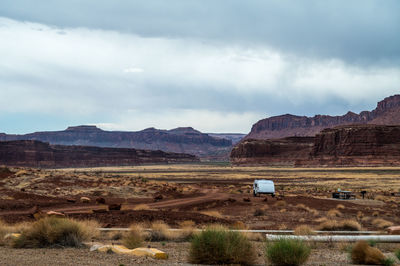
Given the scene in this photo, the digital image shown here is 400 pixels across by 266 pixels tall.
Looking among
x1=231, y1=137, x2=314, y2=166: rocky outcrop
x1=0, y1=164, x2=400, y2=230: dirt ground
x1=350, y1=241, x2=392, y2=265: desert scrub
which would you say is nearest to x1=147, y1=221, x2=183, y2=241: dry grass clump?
x1=0, y1=164, x2=400, y2=230: dirt ground

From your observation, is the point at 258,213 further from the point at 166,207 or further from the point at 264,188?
the point at 264,188

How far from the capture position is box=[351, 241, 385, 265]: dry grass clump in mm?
11164

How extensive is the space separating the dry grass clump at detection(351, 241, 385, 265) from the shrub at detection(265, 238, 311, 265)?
5.52ft

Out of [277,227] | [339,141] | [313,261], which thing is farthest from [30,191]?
[339,141]

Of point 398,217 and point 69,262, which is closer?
point 69,262

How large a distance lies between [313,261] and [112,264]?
18.1 ft

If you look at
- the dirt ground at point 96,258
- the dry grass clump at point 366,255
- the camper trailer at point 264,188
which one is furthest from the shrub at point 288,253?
the camper trailer at point 264,188

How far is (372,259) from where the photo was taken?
36.7 feet

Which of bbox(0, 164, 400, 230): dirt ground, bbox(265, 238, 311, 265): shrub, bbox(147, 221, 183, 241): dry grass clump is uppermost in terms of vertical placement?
bbox(265, 238, 311, 265): shrub

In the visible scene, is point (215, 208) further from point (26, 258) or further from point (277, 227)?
point (26, 258)

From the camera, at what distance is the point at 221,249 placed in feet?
34.9

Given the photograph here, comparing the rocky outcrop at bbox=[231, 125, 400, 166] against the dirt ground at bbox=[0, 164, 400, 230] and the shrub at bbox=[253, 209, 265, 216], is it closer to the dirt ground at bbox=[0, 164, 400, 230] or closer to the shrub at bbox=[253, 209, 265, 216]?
the dirt ground at bbox=[0, 164, 400, 230]

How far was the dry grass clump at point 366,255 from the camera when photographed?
1116 centimetres

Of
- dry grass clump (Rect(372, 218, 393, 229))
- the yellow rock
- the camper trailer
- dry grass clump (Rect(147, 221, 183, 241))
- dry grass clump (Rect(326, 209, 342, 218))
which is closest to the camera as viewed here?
the yellow rock
